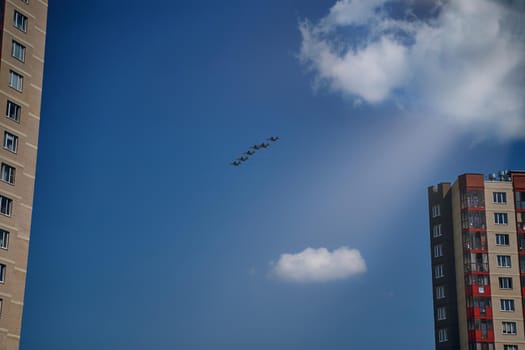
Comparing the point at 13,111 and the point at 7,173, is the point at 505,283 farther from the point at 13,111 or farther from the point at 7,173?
the point at 13,111

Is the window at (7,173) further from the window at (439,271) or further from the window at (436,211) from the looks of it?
the window at (436,211)

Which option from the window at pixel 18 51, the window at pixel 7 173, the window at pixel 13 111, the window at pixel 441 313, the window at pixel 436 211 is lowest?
the window at pixel 441 313

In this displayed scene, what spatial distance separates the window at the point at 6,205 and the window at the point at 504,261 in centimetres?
7413

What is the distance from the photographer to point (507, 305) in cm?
12456

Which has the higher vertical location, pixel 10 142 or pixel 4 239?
pixel 10 142

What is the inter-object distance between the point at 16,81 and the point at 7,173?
1017cm

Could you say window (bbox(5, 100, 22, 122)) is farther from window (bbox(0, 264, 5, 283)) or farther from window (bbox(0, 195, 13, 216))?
window (bbox(0, 264, 5, 283))

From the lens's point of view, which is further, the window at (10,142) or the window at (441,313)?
the window at (441,313)

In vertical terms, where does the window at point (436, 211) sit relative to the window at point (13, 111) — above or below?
above

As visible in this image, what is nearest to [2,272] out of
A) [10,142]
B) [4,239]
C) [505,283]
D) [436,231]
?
[4,239]

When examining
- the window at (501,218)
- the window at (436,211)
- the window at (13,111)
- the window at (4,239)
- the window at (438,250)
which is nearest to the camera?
the window at (4,239)

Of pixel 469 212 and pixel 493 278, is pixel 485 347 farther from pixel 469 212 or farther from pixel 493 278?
pixel 469 212

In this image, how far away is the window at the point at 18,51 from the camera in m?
89.2

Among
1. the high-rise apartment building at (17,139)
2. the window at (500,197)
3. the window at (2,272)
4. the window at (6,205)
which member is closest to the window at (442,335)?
the window at (500,197)
